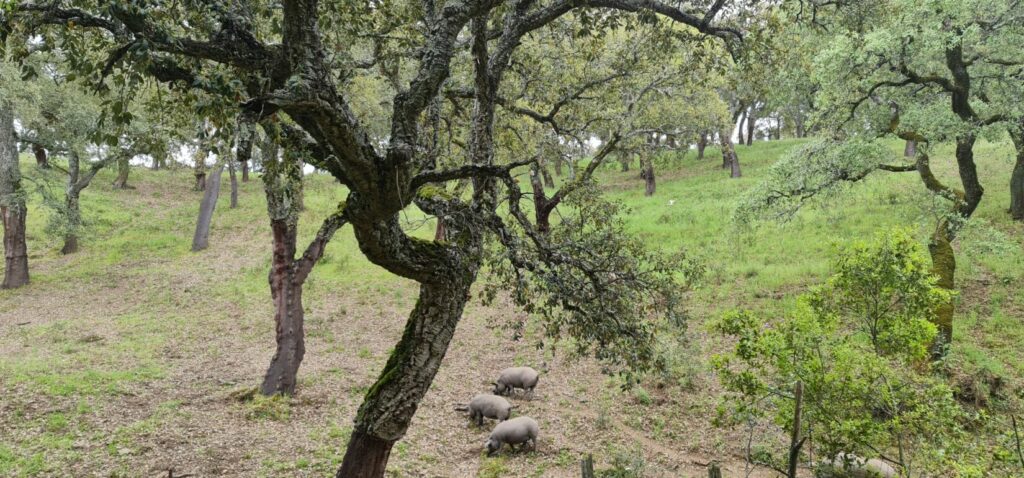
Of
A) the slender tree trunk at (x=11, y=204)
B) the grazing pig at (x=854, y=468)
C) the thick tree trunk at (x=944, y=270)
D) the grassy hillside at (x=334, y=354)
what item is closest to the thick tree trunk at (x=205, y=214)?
the grassy hillside at (x=334, y=354)

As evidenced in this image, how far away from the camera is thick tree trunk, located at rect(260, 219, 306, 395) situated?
1125cm

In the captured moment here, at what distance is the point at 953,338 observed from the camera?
1299 cm

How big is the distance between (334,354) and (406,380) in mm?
9797

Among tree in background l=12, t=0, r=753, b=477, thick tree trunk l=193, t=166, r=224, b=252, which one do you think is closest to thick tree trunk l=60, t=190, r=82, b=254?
thick tree trunk l=193, t=166, r=224, b=252

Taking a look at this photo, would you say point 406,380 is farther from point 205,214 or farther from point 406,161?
point 205,214

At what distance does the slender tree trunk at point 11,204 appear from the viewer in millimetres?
18984

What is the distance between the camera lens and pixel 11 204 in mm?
19094

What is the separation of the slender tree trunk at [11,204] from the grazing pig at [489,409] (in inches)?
713

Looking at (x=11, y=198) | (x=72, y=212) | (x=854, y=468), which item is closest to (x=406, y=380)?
(x=854, y=468)

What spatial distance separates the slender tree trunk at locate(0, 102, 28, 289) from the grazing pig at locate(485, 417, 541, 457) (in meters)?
19.1

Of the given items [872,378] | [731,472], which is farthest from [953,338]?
[872,378]

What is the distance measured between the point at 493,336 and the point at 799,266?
382 inches

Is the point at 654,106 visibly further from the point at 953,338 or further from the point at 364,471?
the point at 364,471

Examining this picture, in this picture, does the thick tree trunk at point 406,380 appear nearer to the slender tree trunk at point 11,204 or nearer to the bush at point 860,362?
the bush at point 860,362
